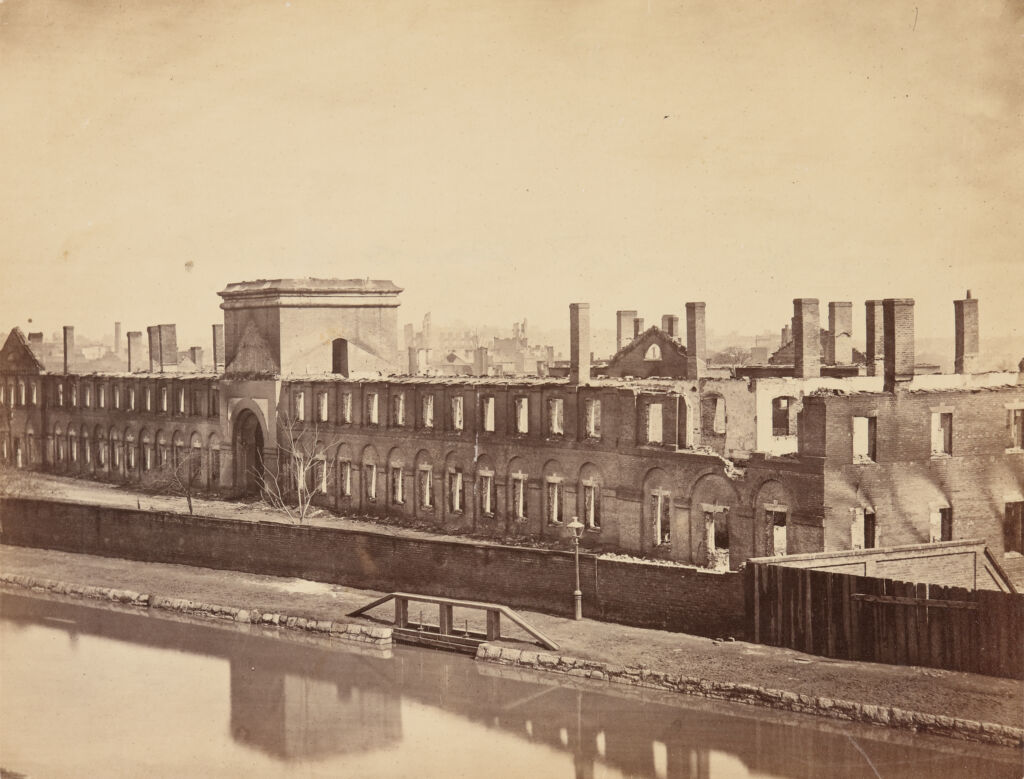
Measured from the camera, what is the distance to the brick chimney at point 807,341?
34.0 meters

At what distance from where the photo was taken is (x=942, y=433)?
30.5 meters

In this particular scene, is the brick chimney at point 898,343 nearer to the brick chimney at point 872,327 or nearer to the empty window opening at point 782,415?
the brick chimney at point 872,327

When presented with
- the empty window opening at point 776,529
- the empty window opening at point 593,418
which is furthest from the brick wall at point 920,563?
the empty window opening at point 593,418

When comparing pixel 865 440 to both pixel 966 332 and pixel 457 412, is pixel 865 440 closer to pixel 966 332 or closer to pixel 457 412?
pixel 966 332

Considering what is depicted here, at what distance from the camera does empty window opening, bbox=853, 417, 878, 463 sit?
2881 centimetres

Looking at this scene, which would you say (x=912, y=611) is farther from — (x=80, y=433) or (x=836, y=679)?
(x=80, y=433)

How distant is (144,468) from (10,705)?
99.9 feet

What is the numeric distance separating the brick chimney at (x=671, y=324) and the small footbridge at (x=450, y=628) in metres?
26.6

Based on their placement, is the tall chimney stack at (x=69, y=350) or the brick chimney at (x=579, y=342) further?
the tall chimney stack at (x=69, y=350)

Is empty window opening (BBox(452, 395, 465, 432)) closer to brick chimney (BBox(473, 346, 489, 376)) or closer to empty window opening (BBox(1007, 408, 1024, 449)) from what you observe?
empty window opening (BBox(1007, 408, 1024, 449))

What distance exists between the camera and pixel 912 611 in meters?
21.2

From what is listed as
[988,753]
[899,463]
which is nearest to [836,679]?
[988,753]

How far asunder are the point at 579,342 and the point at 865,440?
1011 centimetres

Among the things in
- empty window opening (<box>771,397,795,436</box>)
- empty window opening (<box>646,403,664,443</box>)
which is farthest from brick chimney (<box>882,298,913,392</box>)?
empty window opening (<box>646,403,664,443</box>)
